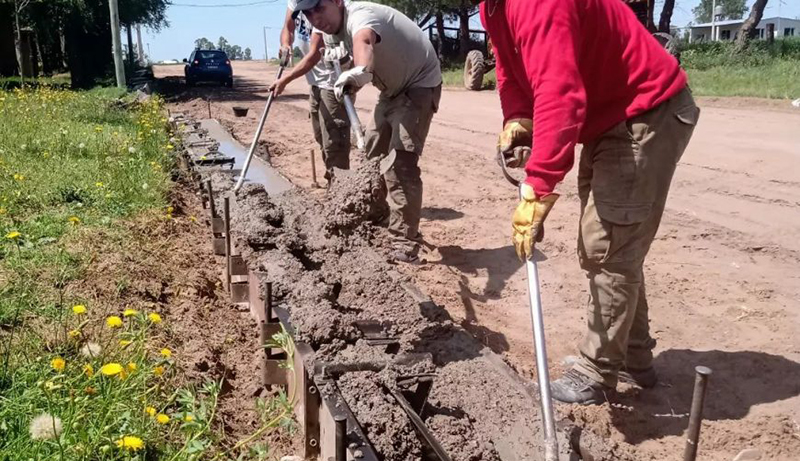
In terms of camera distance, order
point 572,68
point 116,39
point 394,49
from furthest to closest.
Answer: point 116,39, point 394,49, point 572,68

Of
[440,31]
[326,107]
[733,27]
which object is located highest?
[733,27]

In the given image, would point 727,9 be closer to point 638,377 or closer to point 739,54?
point 739,54

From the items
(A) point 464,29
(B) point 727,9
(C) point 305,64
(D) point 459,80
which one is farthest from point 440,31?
(B) point 727,9

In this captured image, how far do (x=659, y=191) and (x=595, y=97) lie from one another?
452 mm

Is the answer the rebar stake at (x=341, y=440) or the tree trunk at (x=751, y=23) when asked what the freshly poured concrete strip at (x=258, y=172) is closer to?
the rebar stake at (x=341, y=440)

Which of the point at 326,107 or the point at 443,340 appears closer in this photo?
the point at 443,340

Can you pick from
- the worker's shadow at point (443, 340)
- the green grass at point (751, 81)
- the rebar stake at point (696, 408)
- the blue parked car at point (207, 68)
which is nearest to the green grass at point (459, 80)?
the green grass at point (751, 81)

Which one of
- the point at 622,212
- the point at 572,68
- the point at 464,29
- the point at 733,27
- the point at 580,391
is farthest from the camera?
the point at 733,27

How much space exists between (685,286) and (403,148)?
203cm

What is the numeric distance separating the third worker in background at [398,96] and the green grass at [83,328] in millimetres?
1627

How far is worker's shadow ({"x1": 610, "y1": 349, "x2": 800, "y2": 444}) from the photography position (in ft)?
10.00

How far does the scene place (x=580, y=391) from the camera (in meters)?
3.06

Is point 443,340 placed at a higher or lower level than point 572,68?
lower

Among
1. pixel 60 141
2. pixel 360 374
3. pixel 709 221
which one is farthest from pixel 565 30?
pixel 60 141
